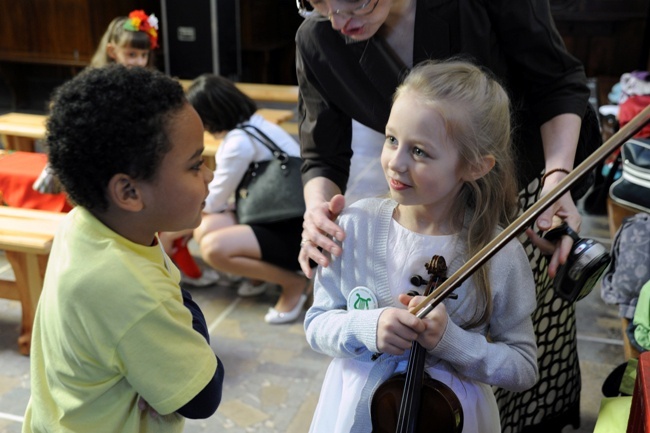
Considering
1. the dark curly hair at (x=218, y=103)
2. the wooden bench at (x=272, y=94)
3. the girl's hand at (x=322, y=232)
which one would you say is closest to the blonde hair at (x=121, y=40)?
the wooden bench at (x=272, y=94)

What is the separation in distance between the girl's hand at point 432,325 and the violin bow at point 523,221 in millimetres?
11

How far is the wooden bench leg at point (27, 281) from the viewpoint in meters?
2.45

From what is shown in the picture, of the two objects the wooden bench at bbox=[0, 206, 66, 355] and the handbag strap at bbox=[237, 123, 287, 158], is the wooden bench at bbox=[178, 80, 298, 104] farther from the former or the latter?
the wooden bench at bbox=[0, 206, 66, 355]

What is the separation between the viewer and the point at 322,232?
1.28 metres

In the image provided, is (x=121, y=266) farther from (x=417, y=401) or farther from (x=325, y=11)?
(x=325, y=11)

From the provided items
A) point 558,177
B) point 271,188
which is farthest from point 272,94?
point 558,177

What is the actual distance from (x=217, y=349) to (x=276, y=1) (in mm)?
4990

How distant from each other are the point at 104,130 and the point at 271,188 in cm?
173

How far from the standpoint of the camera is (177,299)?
3.26ft

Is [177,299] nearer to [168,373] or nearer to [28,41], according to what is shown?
[168,373]

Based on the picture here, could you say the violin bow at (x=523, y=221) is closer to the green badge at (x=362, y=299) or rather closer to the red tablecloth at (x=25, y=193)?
the green badge at (x=362, y=299)

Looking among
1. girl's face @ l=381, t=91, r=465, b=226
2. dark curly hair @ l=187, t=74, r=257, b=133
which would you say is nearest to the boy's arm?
girl's face @ l=381, t=91, r=465, b=226

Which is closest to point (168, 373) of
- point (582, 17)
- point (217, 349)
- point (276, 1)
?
point (217, 349)

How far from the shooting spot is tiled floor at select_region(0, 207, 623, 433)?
7.03ft
